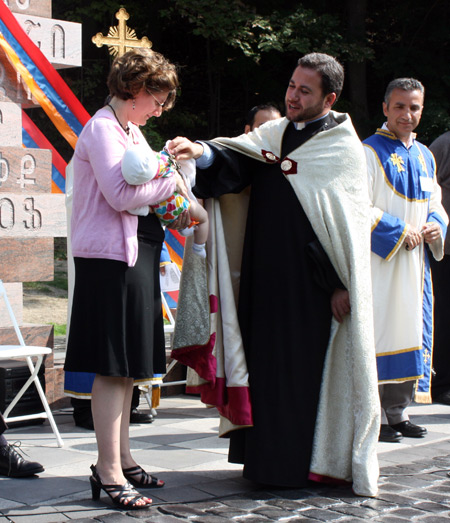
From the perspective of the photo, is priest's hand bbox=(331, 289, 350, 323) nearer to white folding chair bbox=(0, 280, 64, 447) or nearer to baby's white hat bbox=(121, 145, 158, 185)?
baby's white hat bbox=(121, 145, 158, 185)

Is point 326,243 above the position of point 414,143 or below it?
below

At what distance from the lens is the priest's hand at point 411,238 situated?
5.11 m

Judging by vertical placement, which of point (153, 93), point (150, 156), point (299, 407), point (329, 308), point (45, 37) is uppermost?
point (45, 37)

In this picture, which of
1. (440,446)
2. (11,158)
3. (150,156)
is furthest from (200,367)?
(11,158)

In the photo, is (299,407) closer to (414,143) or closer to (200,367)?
(200,367)

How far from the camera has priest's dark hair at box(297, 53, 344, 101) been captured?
13.0 ft

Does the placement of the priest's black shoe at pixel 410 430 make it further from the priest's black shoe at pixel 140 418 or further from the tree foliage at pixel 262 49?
the tree foliage at pixel 262 49

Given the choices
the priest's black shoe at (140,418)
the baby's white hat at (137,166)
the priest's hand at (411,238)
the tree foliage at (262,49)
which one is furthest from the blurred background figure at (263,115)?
the tree foliage at (262,49)

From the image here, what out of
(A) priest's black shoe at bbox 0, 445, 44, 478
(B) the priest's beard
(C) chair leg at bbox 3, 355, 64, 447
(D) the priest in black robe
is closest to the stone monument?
(C) chair leg at bbox 3, 355, 64, 447

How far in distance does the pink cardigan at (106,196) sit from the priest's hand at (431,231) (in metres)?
2.25

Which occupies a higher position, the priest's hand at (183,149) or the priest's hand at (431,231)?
the priest's hand at (183,149)

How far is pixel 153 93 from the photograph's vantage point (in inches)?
140

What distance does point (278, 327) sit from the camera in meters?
3.90

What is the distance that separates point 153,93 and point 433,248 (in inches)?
97.5
